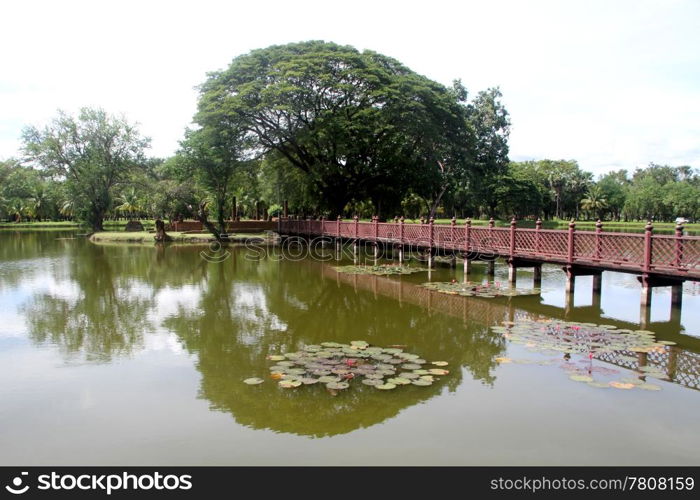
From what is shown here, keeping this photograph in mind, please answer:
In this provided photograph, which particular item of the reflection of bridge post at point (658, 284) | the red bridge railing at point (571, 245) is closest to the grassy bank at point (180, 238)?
the red bridge railing at point (571, 245)

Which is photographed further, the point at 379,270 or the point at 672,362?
the point at 379,270

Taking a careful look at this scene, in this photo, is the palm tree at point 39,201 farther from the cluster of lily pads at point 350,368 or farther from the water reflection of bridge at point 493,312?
the cluster of lily pads at point 350,368

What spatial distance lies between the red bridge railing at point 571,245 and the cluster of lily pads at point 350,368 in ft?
19.2

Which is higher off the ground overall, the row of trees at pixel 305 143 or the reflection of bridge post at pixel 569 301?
the row of trees at pixel 305 143

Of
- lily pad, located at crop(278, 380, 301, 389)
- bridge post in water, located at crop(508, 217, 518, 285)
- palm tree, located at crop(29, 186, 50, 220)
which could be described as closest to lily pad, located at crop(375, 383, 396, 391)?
lily pad, located at crop(278, 380, 301, 389)

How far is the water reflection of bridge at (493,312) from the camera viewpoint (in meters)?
6.92

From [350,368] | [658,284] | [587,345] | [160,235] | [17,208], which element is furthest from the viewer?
[17,208]

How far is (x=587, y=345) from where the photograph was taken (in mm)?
7734

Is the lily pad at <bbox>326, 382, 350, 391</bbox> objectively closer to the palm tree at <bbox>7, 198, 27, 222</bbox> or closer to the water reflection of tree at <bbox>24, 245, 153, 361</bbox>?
the water reflection of tree at <bbox>24, 245, 153, 361</bbox>

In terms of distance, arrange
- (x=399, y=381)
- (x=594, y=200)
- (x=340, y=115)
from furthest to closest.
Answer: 1. (x=594, y=200)
2. (x=340, y=115)
3. (x=399, y=381)

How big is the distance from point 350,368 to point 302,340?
6.49ft

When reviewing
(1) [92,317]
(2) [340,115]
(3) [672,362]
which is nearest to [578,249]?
(3) [672,362]

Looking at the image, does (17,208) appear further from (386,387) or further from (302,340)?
(386,387)
